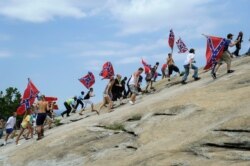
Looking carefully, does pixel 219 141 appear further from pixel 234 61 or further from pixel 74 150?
pixel 234 61

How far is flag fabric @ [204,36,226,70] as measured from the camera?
23859mm

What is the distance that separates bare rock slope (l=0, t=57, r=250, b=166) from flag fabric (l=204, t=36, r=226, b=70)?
123 cm

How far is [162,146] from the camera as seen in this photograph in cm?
1456

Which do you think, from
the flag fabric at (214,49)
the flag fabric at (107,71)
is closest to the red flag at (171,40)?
the flag fabric at (107,71)

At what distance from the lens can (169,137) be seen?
51.1 ft

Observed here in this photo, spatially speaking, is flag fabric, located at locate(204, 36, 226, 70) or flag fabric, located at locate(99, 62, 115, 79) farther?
flag fabric, located at locate(99, 62, 115, 79)

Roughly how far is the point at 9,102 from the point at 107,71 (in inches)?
1805

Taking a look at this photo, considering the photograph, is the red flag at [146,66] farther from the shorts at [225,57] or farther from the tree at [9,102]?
the tree at [9,102]

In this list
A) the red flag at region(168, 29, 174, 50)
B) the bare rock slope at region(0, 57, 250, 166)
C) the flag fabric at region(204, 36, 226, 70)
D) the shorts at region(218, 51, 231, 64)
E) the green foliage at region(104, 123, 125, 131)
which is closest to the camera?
the bare rock slope at region(0, 57, 250, 166)

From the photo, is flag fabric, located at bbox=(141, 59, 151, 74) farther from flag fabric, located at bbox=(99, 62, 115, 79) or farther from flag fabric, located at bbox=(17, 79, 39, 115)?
flag fabric, located at bbox=(17, 79, 39, 115)

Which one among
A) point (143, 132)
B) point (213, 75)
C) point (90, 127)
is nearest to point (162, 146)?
point (143, 132)

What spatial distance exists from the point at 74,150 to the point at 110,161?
3.28 m

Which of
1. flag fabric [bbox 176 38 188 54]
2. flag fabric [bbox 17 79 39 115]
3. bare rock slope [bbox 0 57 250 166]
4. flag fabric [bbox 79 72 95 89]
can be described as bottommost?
bare rock slope [bbox 0 57 250 166]

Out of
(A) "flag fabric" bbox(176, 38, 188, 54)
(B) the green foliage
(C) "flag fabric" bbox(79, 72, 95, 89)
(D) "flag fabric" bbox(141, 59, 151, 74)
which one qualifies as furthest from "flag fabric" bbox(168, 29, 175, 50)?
(B) the green foliage
